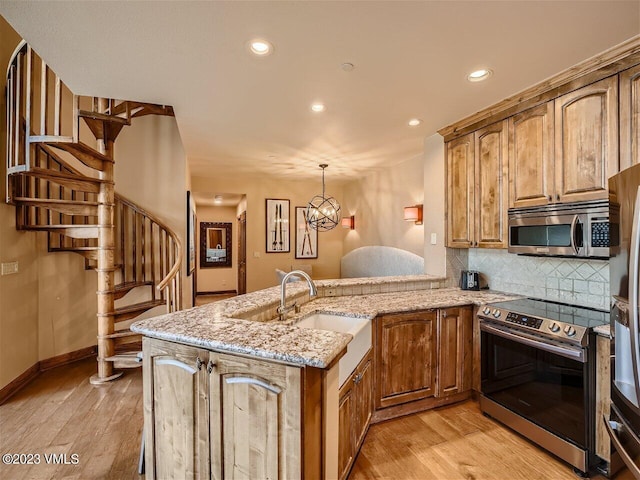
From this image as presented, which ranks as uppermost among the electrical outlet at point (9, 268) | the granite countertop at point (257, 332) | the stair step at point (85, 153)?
the stair step at point (85, 153)

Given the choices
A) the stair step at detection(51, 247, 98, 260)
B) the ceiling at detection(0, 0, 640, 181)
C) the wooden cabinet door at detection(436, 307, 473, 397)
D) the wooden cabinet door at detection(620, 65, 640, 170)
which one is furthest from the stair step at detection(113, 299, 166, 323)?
the wooden cabinet door at detection(620, 65, 640, 170)

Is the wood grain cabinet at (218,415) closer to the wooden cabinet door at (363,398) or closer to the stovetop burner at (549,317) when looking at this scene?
the wooden cabinet door at (363,398)

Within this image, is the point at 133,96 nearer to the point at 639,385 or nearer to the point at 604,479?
the point at 639,385

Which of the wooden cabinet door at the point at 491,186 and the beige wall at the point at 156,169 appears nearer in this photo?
the wooden cabinet door at the point at 491,186

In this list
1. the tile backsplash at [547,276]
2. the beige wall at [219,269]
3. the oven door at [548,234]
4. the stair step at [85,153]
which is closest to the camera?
the oven door at [548,234]

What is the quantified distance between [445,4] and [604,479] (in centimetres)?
282

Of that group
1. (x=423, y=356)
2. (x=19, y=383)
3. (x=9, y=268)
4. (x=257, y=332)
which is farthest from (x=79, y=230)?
(x=423, y=356)

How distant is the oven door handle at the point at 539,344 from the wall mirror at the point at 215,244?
7087 mm

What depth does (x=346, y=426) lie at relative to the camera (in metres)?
1.78

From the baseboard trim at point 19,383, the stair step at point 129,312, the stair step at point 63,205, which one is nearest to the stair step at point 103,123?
the stair step at point 63,205

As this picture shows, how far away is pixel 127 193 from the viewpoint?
4.30m

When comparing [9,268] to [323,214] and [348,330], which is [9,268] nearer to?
[348,330]

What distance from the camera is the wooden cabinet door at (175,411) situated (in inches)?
56.4

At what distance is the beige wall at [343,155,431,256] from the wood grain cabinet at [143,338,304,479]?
3.58 m
